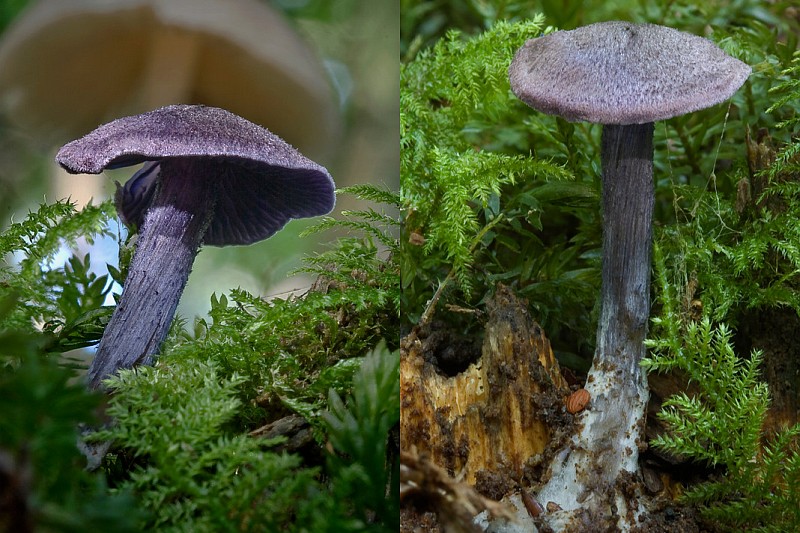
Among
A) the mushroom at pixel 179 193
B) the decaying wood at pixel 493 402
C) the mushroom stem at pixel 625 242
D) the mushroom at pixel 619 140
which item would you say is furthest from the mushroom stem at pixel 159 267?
the mushroom stem at pixel 625 242

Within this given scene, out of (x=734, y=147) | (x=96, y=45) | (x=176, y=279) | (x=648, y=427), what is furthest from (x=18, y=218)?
(x=734, y=147)

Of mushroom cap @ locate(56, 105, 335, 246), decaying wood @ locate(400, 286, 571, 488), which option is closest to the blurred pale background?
mushroom cap @ locate(56, 105, 335, 246)

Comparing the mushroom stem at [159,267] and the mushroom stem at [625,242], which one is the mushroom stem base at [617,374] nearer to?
the mushroom stem at [625,242]

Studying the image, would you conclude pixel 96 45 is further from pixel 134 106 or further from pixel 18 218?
pixel 18 218

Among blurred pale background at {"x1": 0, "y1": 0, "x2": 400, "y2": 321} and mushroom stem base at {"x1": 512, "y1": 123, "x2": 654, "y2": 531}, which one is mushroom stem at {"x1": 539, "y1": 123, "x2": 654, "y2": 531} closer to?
mushroom stem base at {"x1": 512, "y1": 123, "x2": 654, "y2": 531}

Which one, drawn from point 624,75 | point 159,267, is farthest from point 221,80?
point 624,75
